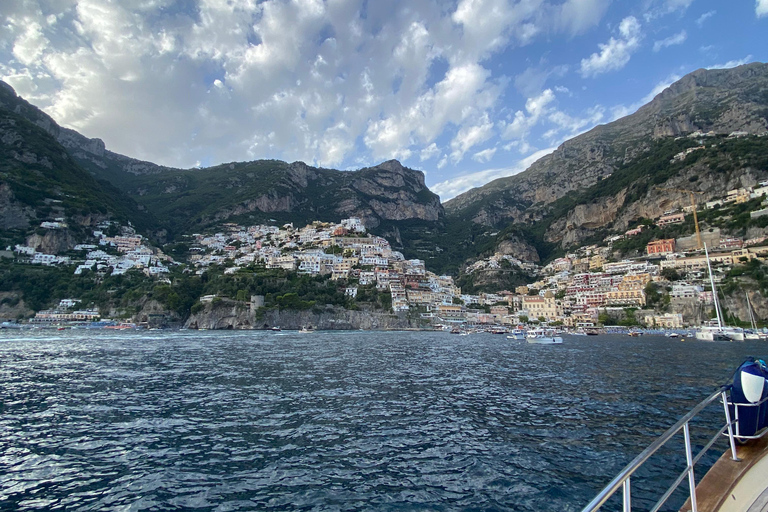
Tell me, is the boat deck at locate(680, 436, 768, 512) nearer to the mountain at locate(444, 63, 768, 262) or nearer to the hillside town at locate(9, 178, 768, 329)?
the hillside town at locate(9, 178, 768, 329)

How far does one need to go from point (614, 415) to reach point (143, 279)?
93917mm

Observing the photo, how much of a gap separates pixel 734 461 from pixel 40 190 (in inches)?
5206

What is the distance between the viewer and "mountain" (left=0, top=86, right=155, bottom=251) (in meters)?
88.3

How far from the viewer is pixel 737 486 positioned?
3.94 m

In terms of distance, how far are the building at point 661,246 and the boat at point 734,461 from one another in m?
104

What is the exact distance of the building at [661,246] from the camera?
9029 centimetres

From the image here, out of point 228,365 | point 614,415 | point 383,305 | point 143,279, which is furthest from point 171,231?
point 614,415

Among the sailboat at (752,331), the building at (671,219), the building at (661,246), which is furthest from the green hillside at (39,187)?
the building at (671,219)

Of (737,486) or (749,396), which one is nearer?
(737,486)

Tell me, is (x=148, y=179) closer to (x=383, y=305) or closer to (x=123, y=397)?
(x=383, y=305)

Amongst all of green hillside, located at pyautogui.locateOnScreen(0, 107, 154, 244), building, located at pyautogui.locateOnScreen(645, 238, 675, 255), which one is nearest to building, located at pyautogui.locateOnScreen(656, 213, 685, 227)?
building, located at pyautogui.locateOnScreen(645, 238, 675, 255)

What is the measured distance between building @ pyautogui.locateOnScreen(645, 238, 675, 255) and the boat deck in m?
105

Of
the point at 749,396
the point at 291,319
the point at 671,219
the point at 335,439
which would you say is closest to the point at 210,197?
the point at 291,319

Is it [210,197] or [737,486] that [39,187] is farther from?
[737,486]
